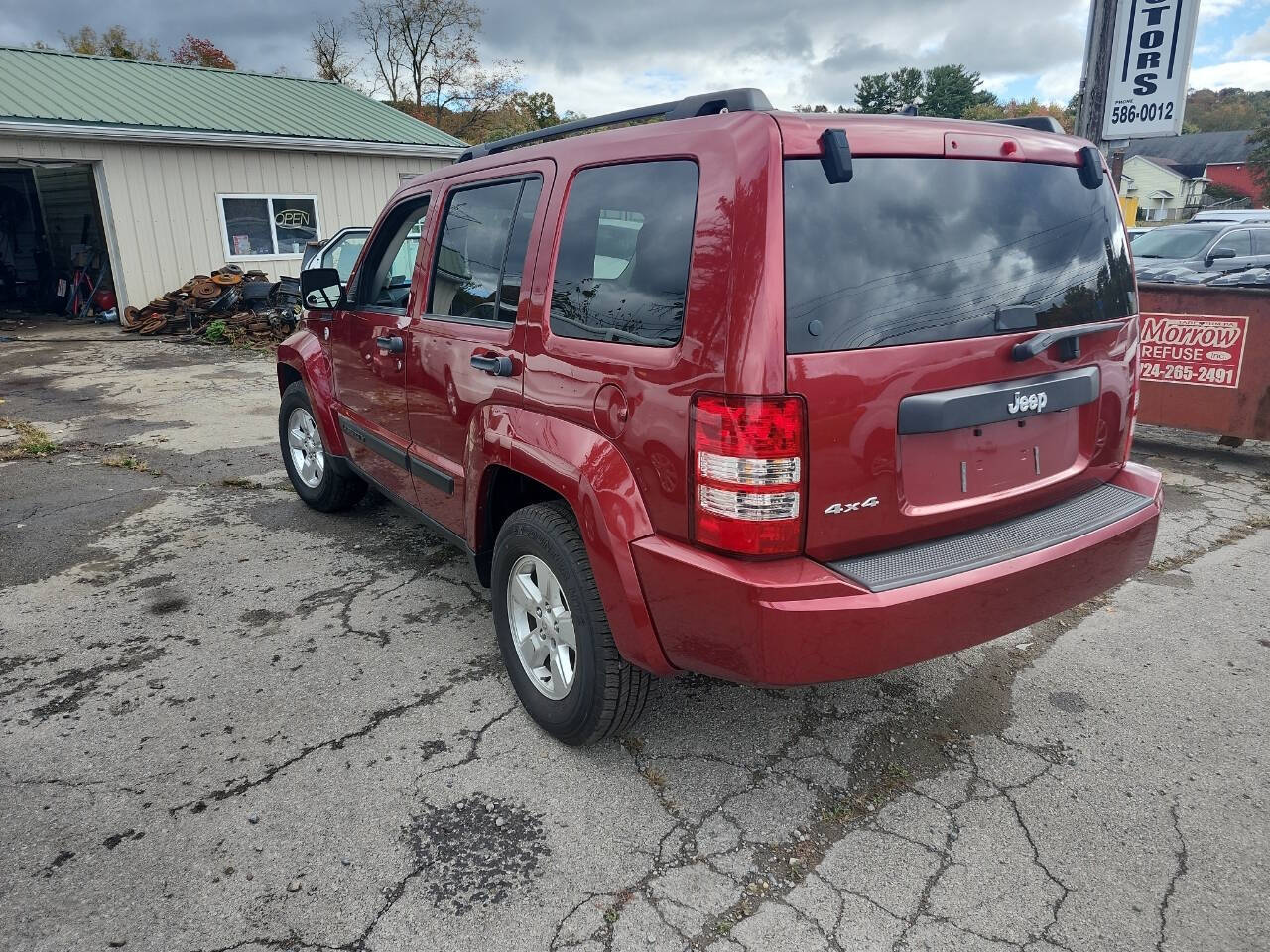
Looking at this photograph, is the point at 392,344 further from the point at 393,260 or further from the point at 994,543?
the point at 994,543

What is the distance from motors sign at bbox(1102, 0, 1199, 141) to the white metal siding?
13.8 metres

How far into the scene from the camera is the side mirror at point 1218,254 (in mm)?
13102

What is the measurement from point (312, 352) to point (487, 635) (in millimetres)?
2202

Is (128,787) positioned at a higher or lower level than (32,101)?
lower

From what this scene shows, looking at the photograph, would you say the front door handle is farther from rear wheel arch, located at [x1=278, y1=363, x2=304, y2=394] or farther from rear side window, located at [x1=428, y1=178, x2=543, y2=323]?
rear wheel arch, located at [x1=278, y1=363, x2=304, y2=394]

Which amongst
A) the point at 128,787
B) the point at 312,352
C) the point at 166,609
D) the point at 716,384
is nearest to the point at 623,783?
the point at 716,384

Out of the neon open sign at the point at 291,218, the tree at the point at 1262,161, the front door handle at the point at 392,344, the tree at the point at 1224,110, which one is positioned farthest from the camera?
the tree at the point at 1224,110

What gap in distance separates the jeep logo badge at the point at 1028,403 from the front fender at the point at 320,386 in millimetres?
3489

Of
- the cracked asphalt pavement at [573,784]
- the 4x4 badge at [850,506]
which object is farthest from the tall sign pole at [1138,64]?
the 4x4 badge at [850,506]

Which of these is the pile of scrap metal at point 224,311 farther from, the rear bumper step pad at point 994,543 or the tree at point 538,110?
the tree at point 538,110

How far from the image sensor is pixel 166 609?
396cm

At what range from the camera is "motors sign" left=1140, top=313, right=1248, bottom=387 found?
20.2ft

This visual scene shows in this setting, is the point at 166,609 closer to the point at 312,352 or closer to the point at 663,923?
the point at 312,352

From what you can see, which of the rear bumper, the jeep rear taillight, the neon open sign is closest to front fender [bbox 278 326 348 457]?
the rear bumper
